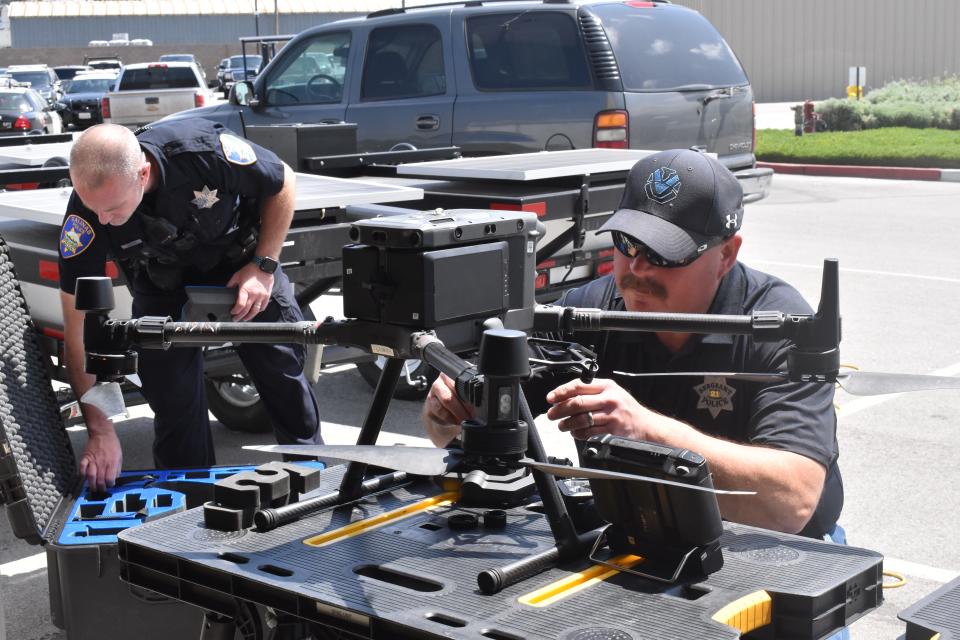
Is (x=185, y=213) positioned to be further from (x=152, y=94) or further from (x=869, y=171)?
(x=152, y=94)

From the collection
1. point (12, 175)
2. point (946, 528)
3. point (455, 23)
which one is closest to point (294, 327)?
point (946, 528)

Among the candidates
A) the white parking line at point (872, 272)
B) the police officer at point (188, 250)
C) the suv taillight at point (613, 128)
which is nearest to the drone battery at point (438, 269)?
the police officer at point (188, 250)

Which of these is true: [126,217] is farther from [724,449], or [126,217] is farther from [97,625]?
[724,449]

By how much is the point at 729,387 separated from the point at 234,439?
3899mm

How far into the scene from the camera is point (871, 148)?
755 inches

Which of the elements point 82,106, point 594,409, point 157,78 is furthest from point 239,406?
point 82,106

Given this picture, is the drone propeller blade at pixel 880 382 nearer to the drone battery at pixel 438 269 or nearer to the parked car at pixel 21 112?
the drone battery at pixel 438 269

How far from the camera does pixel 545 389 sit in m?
2.66

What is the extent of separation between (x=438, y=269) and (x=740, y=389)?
1.09 m

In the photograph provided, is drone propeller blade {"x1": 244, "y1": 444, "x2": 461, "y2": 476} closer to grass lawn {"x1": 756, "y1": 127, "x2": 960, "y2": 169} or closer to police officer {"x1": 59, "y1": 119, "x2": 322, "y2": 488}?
police officer {"x1": 59, "y1": 119, "x2": 322, "y2": 488}

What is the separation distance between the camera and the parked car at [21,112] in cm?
2550

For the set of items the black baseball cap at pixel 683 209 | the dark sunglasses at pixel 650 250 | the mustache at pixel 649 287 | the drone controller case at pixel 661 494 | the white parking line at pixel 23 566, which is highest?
the black baseball cap at pixel 683 209

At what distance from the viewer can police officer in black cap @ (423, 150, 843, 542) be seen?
2.24 m

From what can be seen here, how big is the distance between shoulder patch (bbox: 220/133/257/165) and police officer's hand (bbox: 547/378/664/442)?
2.46m
